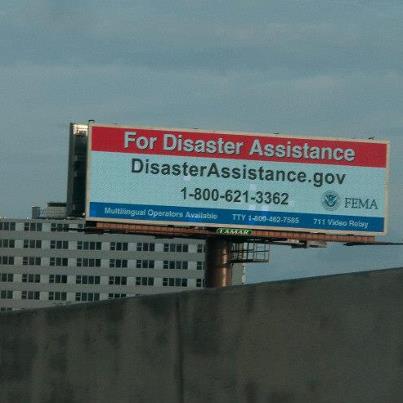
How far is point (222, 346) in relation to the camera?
11891mm

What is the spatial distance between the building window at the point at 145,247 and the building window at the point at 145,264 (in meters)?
1.38

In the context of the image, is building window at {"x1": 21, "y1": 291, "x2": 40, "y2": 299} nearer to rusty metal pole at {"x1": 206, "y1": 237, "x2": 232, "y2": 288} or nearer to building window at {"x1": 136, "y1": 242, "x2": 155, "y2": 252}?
building window at {"x1": 136, "y1": 242, "x2": 155, "y2": 252}

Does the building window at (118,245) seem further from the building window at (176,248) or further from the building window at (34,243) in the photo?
the building window at (34,243)

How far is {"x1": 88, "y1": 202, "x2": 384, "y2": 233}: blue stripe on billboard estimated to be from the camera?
69.3 m

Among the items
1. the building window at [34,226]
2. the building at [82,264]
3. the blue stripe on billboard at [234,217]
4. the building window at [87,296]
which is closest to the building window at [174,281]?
the building at [82,264]

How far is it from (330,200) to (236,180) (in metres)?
5.20

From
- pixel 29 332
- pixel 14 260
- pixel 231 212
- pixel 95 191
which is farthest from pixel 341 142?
pixel 14 260

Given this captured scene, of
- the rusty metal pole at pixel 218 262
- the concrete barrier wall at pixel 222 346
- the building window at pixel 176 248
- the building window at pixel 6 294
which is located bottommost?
the building window at pixel 6 294

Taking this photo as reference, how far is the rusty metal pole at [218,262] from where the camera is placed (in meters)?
73.4

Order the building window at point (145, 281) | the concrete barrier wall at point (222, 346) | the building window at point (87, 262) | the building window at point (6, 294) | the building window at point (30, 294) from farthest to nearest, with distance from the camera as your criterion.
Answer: the building window at point (30, 294) < the building window at point (6, 294) < the building window at point (87, 262) < the building window at point (145, 281) < the concrete barrier wall at point (222, 346)

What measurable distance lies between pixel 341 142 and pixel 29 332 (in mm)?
61744

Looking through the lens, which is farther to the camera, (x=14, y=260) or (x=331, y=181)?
(x=14, y=260)

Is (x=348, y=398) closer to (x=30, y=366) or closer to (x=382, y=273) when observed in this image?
(x=382, y=273)

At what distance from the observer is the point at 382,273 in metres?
11.0
